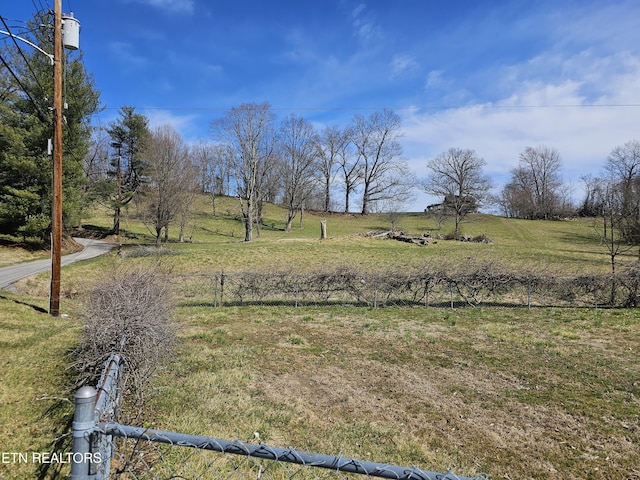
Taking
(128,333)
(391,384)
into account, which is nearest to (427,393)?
(391,384)

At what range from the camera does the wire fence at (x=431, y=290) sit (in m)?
13.2

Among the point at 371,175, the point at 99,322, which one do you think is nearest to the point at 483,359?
the point at 99,322

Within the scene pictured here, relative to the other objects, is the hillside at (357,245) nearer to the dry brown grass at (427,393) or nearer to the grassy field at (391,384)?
the grassy field at (391,384)

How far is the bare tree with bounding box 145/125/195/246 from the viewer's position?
79.1 ft

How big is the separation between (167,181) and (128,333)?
22.1m

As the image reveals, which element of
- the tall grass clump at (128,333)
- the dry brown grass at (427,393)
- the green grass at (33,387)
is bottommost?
the dry brown grass at (427,393)

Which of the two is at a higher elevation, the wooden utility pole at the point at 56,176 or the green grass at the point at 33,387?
the wooden utility pole at the point at 56,176

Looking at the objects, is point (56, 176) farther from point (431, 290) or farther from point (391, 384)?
point (431, 290)

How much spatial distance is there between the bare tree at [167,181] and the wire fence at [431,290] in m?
12.1

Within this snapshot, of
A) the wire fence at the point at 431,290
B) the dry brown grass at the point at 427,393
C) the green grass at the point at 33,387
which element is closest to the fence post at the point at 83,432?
the green grass at the point at 33,387

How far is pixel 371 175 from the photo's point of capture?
55.2m

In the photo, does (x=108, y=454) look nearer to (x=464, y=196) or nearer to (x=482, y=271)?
(x=482, y=271)

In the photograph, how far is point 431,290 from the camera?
44.4 ft

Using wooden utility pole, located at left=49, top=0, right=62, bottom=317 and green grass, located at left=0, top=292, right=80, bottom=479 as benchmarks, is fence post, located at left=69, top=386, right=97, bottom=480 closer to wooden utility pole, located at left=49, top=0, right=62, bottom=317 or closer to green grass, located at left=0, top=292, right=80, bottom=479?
green grass, located at left=0, top=292, right=80, bottom=479
